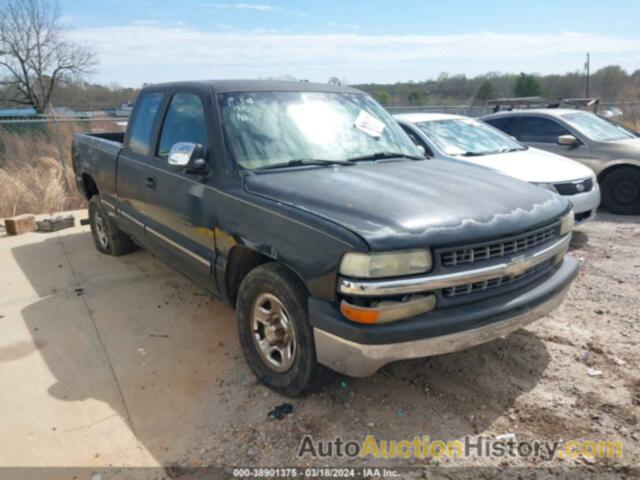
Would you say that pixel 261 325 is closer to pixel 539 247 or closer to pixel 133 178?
pixel 539 247

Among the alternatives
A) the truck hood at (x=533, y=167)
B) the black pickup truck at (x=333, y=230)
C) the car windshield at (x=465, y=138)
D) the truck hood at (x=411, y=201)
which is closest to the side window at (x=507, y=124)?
the car windshield at (x=465, y=138)

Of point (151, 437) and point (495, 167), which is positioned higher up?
point (495, 167)

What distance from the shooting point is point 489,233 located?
2.51 meters

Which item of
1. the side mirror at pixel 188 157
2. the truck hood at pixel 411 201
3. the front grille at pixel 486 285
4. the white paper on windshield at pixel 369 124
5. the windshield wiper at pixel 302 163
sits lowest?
the front grille at pixel 486 285

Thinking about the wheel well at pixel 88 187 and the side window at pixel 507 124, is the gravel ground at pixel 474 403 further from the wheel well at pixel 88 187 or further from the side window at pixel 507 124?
the side window at pixel 507 124

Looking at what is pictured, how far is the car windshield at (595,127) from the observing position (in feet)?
25.7

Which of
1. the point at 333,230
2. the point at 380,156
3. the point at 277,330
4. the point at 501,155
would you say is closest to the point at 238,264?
the point at 277,330

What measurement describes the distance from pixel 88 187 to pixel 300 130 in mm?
3840

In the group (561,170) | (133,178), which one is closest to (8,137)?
(133,178)

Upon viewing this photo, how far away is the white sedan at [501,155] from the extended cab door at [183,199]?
11.5 ft

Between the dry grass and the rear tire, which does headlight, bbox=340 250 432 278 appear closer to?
the rear tire

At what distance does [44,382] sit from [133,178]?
6.27 feet

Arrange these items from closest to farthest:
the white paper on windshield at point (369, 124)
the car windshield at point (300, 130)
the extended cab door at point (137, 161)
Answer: the car windshield at point (300, 130) → the white paper on windshield at point (369, 124) → the extended cab door at point (137, 161)

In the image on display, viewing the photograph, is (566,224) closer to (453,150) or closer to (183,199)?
(183,199)
